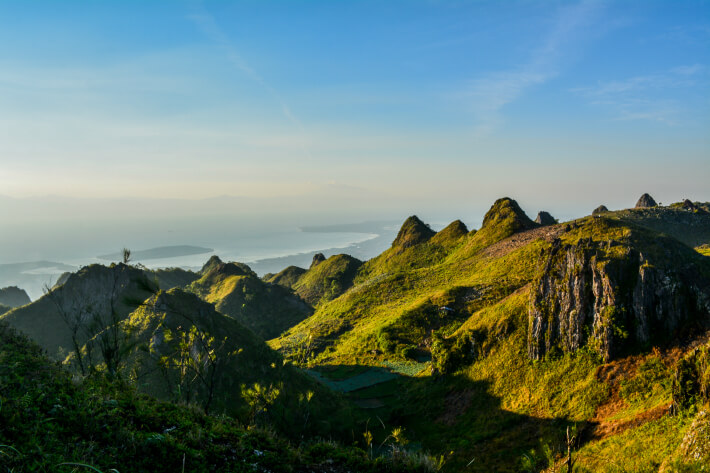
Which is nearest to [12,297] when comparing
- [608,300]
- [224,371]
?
[224,371]

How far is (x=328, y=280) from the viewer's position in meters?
122

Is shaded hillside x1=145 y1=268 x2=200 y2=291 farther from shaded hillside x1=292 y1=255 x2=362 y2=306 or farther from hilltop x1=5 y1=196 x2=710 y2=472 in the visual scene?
hilltop x1=5 y1=196 x2=710 y2=472

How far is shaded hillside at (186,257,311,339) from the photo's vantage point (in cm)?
8850

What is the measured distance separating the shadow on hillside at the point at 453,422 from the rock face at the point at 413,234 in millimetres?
74336

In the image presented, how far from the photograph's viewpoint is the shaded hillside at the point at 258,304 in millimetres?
88500

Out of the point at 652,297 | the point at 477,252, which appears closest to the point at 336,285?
the point at 477,252

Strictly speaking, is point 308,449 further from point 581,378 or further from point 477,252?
point 477,252

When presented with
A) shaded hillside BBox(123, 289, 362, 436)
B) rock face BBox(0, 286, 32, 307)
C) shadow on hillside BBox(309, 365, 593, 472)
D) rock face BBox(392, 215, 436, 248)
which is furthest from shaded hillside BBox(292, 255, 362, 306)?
rock face BBox(0, 286, 32, 307)

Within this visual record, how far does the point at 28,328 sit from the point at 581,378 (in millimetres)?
81177

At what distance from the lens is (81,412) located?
27.2 feet

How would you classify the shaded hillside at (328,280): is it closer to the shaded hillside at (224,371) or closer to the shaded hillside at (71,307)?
the shaded hillside at (71,307)

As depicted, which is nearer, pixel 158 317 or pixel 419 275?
pixel 158 317

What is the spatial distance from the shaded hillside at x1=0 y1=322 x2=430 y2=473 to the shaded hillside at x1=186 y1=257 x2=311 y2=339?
77632 mm

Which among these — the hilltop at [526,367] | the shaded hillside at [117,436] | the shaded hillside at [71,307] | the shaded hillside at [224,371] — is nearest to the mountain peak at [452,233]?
the hilltop at [526,367]
